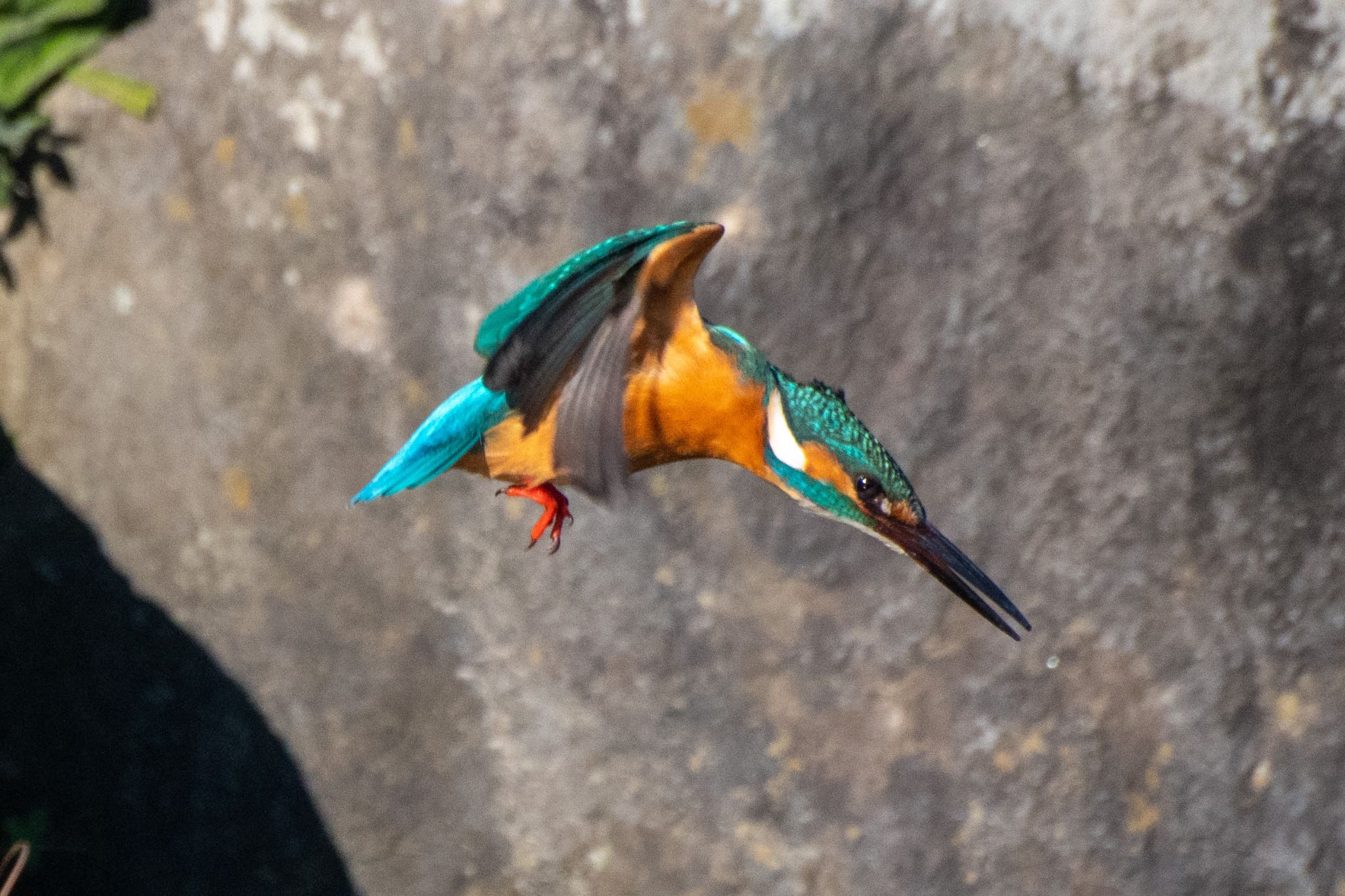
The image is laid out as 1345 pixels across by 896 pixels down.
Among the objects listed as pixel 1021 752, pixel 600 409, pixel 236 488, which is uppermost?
pixel 600 409

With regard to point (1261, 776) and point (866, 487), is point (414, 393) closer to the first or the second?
point (866, 487)

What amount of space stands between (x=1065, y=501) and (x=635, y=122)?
2.87ft

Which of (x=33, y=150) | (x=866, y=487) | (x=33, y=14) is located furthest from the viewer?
(x=33, y=150)

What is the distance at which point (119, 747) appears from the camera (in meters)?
2.21

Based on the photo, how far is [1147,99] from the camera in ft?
5.61

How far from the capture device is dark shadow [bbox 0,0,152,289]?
1.94 m

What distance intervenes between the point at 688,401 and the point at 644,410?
0.11 ft

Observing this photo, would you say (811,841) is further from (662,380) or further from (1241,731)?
(662,380)

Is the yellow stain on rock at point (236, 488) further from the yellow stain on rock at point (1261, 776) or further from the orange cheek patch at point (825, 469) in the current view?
the yellow stain on rock at point (1261, 776)

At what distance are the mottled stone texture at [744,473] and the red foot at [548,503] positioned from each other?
80cm

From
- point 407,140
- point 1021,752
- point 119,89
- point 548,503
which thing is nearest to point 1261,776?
point 1021,752

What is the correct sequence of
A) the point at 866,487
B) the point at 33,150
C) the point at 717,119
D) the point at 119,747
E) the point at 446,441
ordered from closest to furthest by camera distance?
the point at 866,487 → the point at 446,441 → the point at 717,119 → the point at 33,150 → the point at 119,747

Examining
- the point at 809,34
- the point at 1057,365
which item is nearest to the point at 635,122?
the point at 809,34

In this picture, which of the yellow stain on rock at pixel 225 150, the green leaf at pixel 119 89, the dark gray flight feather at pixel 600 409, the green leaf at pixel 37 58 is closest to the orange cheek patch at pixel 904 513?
the dark gray flight feather at pixel 600 409
